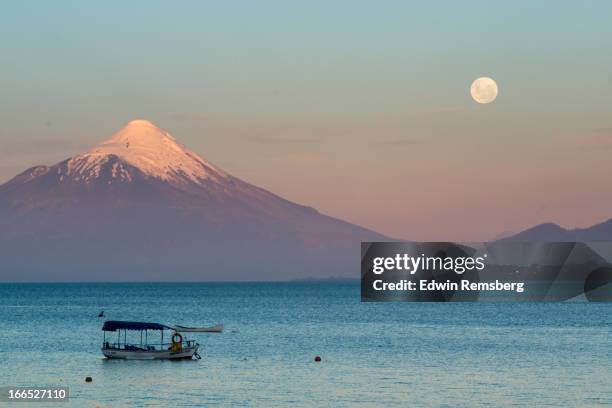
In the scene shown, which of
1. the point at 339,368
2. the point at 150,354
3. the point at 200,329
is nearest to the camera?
the point at 339,368

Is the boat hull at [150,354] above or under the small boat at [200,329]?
under

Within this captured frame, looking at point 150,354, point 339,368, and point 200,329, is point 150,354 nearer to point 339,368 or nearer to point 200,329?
point 339,368

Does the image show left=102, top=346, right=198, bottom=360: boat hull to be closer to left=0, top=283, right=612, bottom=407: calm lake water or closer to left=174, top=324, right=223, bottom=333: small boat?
left=0, top=283, right=612, bottom=407: calm lake water

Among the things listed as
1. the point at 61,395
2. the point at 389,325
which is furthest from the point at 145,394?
the point at 389,325

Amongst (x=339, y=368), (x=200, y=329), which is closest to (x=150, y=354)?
(x=339, y=368)

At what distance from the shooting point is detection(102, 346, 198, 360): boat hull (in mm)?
101438

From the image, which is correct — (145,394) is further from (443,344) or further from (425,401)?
(443,344)

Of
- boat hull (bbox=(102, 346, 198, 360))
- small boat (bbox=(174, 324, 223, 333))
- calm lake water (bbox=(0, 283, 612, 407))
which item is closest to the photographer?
calm lake water (bbox=(0, 283, 612, 407))

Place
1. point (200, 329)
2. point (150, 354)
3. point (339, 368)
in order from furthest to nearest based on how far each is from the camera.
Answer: point (200, 329) < point (150, 354) < point (339, 368)

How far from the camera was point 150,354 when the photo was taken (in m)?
102

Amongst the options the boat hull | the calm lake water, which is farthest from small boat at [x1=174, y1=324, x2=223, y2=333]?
the boat hull

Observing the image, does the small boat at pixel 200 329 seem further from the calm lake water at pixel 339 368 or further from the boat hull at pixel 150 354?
the boat hull at pixel 150 354

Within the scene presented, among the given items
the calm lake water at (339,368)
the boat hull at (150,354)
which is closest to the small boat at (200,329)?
the calm lake water at (339,368)

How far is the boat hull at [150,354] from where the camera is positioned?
101438 millimetres
